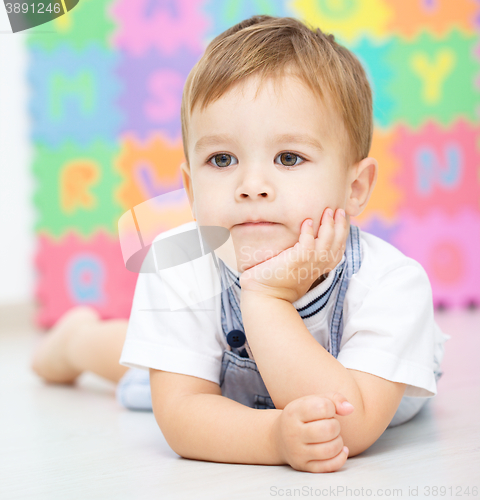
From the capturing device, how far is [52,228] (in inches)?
88.3

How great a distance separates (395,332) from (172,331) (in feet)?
0.90

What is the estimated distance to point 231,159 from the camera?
73 centimetres

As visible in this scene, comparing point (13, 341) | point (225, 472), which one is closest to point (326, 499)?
point (225, 472)

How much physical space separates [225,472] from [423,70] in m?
2.05

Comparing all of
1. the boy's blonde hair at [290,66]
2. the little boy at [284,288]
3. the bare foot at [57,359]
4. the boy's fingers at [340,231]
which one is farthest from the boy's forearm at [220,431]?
the bare foot at [57,359]

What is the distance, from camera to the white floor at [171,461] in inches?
22.5

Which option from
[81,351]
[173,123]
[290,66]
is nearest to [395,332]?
[290,66]

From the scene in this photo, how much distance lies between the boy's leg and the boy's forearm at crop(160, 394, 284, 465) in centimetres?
46

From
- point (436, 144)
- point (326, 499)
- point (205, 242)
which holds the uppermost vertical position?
point (205, 242)

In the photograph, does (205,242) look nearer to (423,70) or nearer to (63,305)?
(63,305)

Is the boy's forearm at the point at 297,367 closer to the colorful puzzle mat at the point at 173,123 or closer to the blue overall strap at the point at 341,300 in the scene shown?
the blue overall strap at the point at 341,300

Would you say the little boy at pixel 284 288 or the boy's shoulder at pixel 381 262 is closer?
the little boy at pixel 284 288

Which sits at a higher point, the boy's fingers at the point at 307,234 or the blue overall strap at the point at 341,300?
the boy's fingers at the point at 307,234

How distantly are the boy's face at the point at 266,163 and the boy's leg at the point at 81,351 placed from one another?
0.52 meters
